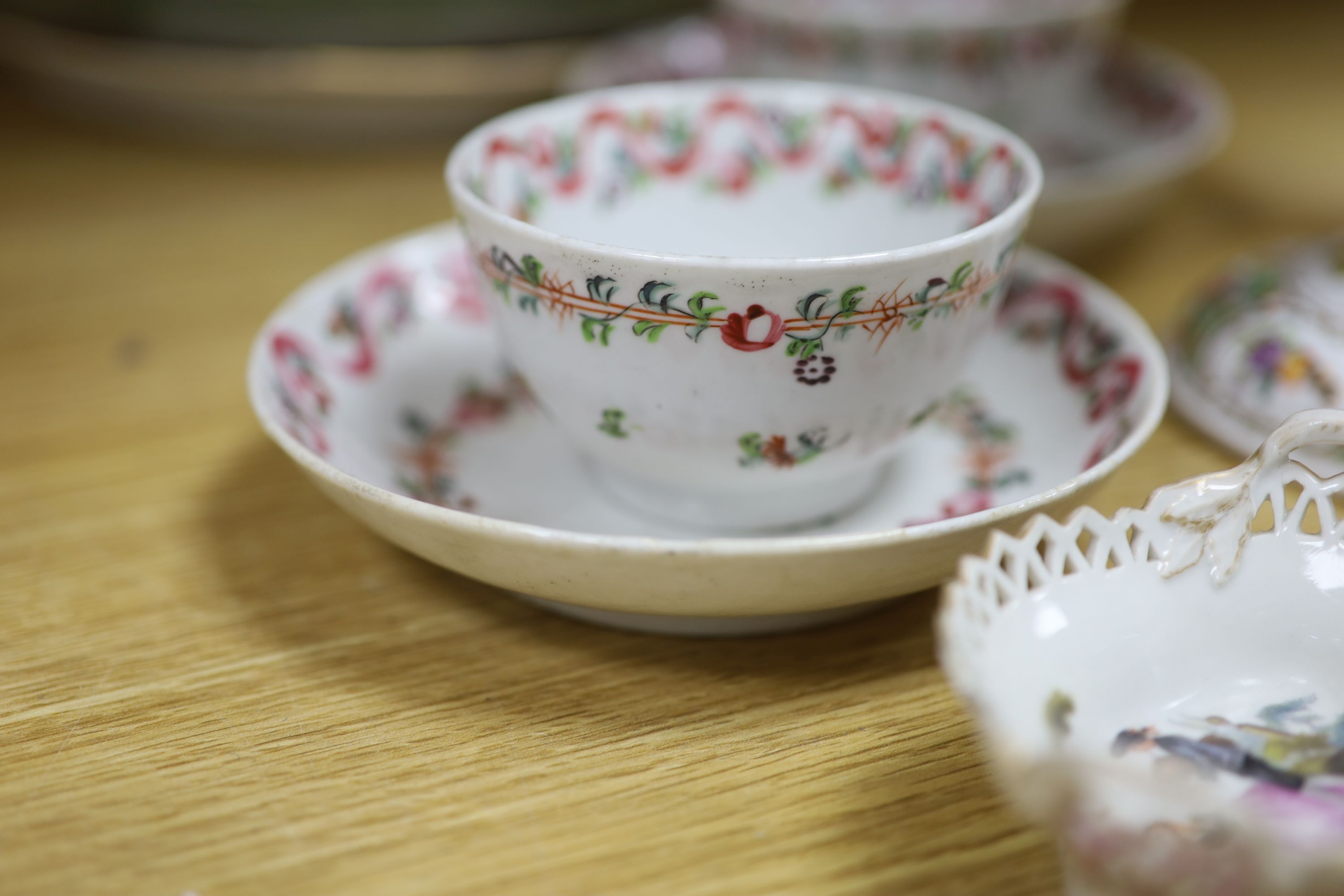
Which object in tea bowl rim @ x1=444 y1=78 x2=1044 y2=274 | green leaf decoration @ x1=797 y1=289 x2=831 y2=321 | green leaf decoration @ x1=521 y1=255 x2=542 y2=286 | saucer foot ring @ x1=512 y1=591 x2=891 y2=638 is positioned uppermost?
tea bowl rim @ x1=444 y1=78 x2=1044 y2=274

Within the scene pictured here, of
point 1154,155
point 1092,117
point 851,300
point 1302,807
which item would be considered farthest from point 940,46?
point 1302,807

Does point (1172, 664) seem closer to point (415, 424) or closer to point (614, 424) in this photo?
point (614, 424)

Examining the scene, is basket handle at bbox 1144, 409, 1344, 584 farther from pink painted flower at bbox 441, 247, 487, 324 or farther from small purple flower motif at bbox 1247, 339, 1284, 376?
pink painted flower at bbox 441, 247, 487, 324

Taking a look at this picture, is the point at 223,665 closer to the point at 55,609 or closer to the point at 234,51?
the point at 55,609

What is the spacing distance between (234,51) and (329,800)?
0.71m

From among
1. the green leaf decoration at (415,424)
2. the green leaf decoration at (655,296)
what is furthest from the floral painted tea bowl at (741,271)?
the green leaf decoration at (415,424)

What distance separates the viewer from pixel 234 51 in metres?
0.91

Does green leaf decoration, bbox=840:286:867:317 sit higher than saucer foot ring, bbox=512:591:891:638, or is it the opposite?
green leaf decoration, bbox=840:286:867:317

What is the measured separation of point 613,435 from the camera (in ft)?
1.53

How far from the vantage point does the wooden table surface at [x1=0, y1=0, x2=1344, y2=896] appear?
1.15 feet

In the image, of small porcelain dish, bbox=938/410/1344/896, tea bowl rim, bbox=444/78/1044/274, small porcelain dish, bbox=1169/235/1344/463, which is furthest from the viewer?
small porcelain dish, bbox=1169/235/1344/463

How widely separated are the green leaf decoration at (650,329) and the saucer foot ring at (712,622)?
10cm

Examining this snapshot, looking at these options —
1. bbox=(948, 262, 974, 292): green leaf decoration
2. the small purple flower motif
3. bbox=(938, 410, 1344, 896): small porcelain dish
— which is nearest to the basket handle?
bbox=(938, 410, 1344, 896): small porcelain dish

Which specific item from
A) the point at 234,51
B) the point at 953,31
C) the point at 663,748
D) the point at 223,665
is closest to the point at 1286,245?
the point at 953,31
